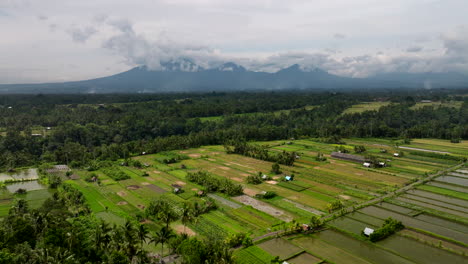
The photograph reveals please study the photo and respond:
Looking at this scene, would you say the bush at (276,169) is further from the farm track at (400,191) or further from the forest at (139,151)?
the farm track at (400,191)

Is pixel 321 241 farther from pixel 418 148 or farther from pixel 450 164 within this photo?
pixel 418 148

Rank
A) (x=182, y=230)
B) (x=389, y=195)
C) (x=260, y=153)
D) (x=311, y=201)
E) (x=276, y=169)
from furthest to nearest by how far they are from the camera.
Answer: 1. (x=260, y=153)
2. (x=276, y=169)
3. (x=389, y=195)
4. (x=311, y=201)
5. (x=182, y=230)

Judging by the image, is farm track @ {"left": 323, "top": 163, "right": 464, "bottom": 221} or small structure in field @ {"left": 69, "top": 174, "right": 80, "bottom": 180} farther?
small structure in field @ {"left": 69, "top": 174, "right": 80, "bottom": 180}

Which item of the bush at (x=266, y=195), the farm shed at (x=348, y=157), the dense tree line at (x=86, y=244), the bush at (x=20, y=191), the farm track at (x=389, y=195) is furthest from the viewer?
the farm shed at (x=348, y=157)

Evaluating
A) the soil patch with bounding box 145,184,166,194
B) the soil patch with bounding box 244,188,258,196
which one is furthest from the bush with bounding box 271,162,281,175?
the soil patch with bounding box 145,184,166,194

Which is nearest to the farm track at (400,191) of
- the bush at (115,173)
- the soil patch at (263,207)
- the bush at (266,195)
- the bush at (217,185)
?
the soil patch at (263,207)

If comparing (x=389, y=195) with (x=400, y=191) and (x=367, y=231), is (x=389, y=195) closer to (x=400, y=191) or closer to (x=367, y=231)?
(x=400, y=191)

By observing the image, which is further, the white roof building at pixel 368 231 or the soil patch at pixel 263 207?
the soil patch at pixel 263 207

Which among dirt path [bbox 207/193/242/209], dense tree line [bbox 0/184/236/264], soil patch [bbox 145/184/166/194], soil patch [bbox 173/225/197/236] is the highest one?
dense tree line [bbox 0/184/236/264]

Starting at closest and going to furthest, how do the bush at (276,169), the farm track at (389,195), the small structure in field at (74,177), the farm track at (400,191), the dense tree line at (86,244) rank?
the dense tree line at (86,244)
the farm track at (389,195)
the farm track at (400,191)
the small structure in field at (74,177)
the bush at (276,169)

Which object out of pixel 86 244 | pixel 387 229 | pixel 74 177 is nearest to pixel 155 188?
pixel 74 177

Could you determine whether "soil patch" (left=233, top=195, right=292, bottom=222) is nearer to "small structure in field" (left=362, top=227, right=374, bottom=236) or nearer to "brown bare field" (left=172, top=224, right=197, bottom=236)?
"small structure in field" (left=362, top=227, right=374, bottom=236)

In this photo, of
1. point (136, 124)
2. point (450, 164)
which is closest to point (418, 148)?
point (450, 164)
